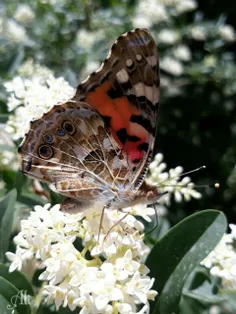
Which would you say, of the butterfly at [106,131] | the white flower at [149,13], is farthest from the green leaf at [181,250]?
the white flower at [149,13]

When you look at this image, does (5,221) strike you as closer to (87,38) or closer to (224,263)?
(224,263)

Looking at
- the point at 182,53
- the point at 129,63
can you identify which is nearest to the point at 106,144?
the point at 129,63

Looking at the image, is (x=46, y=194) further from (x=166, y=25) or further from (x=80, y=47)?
(x=166, y=25)

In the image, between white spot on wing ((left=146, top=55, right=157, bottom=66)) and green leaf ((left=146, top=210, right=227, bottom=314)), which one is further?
white spot on wing ((left=146, top=55, right=157, bottom=66))

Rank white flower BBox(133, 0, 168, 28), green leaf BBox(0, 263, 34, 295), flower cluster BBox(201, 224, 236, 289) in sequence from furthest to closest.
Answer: white flower BBox(133, 0, 168, 28), flower cluster BBox(201, 224, 236, 289), green leaf BBox(0, 263, 34, 295)

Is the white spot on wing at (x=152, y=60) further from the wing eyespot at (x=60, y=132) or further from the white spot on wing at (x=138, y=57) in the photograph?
the wing eyespot at (x=60, y=132)

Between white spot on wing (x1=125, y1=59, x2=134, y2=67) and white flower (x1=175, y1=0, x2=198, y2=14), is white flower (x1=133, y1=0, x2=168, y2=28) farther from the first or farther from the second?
white spot on wing (x1=125, y1=59, x2=134, y2=67)

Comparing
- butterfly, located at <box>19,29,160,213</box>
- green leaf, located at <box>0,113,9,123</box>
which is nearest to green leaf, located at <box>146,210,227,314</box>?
butterfly, located at <box>19,29,160,213</box>
